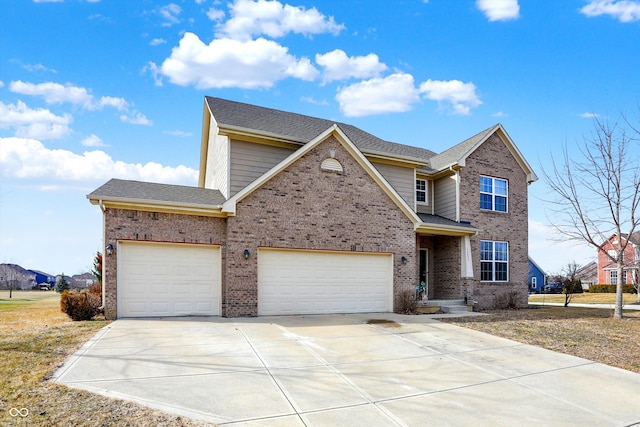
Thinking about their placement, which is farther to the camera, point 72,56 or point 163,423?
point 72,56

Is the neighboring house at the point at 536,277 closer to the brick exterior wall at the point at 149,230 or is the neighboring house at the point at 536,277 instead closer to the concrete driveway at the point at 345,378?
the concrete driveway at the point at 345,378

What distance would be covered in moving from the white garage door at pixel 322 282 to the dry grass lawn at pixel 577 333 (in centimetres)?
294

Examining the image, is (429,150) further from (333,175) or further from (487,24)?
(333,175)

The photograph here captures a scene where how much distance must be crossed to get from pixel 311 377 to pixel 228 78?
509 inches

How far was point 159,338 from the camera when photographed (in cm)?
905

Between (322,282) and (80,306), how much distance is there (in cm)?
732

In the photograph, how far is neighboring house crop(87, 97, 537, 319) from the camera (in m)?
12.2

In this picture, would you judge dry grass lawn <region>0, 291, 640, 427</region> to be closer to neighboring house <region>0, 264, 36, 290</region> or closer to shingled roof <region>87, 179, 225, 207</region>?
shingled roof <region>87, 179, 225, 207</region>

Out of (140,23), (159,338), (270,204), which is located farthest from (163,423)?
(140,23)

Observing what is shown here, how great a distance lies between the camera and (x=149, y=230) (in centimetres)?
1213

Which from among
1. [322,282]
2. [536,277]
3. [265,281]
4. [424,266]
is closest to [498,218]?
[424,266]

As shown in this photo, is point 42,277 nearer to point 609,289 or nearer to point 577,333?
Result: point 577,333

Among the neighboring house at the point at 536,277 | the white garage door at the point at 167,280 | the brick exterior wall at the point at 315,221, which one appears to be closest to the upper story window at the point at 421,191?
the brick exterior wall at the point at 315,221

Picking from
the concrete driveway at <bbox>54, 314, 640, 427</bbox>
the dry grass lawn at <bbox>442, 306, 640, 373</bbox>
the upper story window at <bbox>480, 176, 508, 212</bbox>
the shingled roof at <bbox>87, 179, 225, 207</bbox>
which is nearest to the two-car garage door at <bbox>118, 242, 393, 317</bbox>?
the shingled roof at <bbox>87, 179, 225, 207</bbox>
